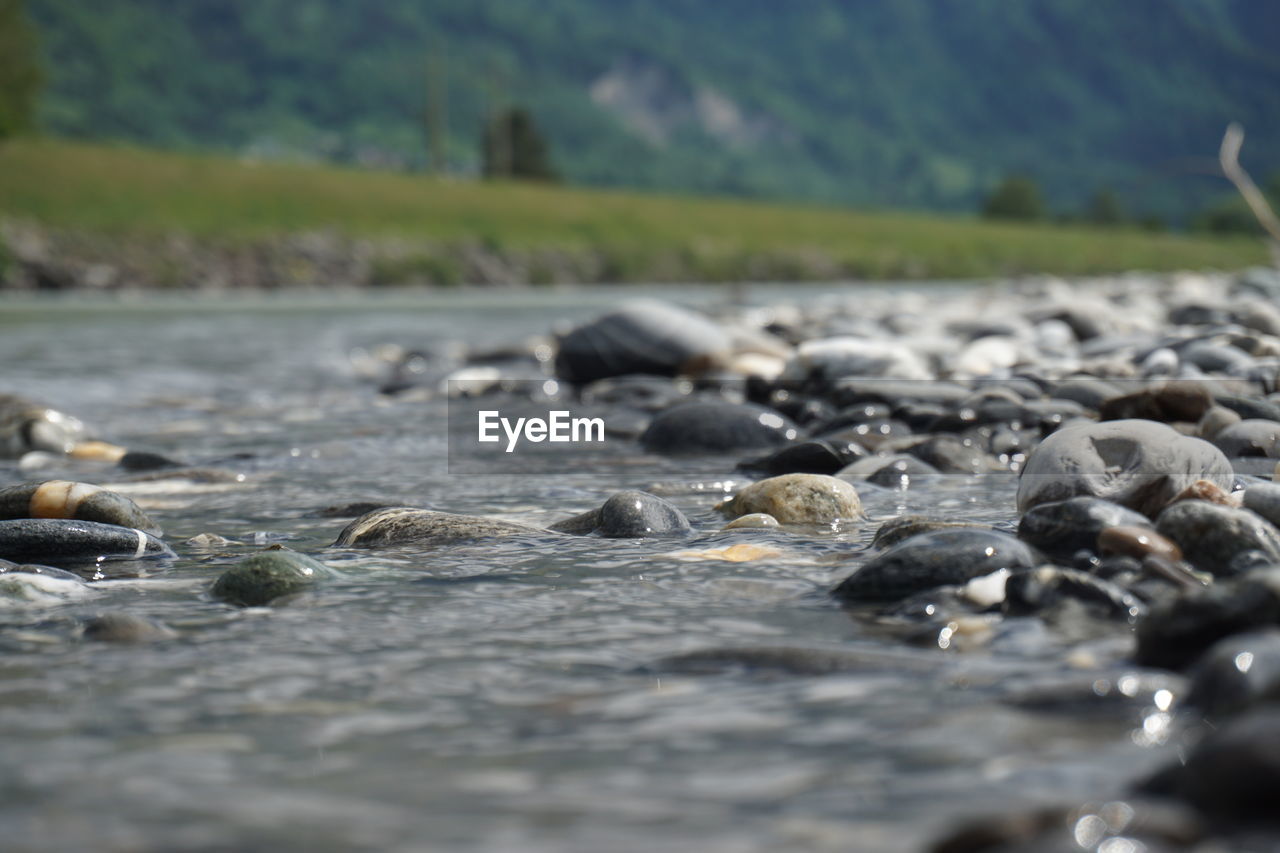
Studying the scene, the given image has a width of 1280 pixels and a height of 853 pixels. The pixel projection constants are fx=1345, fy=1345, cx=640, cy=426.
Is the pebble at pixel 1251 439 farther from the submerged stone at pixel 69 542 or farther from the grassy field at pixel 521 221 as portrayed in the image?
the grassy field at pixel 521 221

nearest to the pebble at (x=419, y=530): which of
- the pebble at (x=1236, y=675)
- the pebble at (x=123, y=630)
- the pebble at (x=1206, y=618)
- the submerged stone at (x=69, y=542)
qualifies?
the submerged stone at (x=69, y=542)

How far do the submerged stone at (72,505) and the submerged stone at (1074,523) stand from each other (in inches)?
100

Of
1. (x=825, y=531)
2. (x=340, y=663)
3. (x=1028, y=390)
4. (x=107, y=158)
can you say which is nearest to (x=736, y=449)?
(x=1028, y=390)

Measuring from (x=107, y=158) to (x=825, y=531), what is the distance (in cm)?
4243

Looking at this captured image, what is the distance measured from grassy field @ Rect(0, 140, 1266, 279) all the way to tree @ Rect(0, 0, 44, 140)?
1224 mm

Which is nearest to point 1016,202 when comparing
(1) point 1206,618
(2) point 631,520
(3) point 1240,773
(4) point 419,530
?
(2) point 631,520

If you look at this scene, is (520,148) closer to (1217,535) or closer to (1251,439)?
(1251,439)

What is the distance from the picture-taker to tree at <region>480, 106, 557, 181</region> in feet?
248

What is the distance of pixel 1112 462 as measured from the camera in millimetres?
4012

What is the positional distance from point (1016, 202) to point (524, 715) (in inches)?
3703

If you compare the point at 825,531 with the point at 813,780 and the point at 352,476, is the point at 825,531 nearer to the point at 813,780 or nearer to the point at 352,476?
the point at 813,780

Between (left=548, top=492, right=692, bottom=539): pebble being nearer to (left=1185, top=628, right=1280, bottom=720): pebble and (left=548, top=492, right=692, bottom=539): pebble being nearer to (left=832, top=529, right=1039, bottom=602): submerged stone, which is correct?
(left=832, top=529, right=1039, bottom=602): submerged stone

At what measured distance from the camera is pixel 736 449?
239 inches

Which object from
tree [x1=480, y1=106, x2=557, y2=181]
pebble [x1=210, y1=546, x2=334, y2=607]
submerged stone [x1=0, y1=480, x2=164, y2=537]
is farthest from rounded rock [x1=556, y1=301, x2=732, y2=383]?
tree [x1=480, y1=106, x2=557, y2=181]
